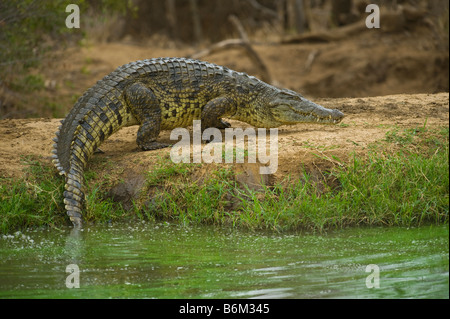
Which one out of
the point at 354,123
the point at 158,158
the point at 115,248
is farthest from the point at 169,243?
the point at 354,123

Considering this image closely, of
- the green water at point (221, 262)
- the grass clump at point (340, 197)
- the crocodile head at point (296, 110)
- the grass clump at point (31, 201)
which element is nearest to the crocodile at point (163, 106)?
the crocodile head at point (296, 110)

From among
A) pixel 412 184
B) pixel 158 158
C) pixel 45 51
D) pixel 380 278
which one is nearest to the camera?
pixel 380 278

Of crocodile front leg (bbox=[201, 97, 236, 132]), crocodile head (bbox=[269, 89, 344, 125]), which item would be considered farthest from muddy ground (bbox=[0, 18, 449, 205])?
crocodile front leg (bbox=[201, 97, 236, 132])

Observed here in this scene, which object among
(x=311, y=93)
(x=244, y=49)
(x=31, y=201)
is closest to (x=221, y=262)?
(x=31, y=201)

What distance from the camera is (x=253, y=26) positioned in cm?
2052

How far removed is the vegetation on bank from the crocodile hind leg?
64 cm

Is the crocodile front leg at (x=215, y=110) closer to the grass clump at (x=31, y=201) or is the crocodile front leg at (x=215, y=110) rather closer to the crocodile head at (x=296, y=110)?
the crocodile head at (x=296, y=110)

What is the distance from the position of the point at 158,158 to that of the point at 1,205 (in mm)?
1683

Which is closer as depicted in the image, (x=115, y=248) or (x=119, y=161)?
(x=115, y=248)

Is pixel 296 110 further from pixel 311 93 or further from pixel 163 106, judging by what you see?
pixel 311 93

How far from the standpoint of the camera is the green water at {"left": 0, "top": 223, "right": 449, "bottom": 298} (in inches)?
168

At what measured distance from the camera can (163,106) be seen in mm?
7180

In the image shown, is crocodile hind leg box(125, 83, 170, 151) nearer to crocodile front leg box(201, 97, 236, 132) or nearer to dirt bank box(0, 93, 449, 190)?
dirt bank box(0, 93, 449, 190)
